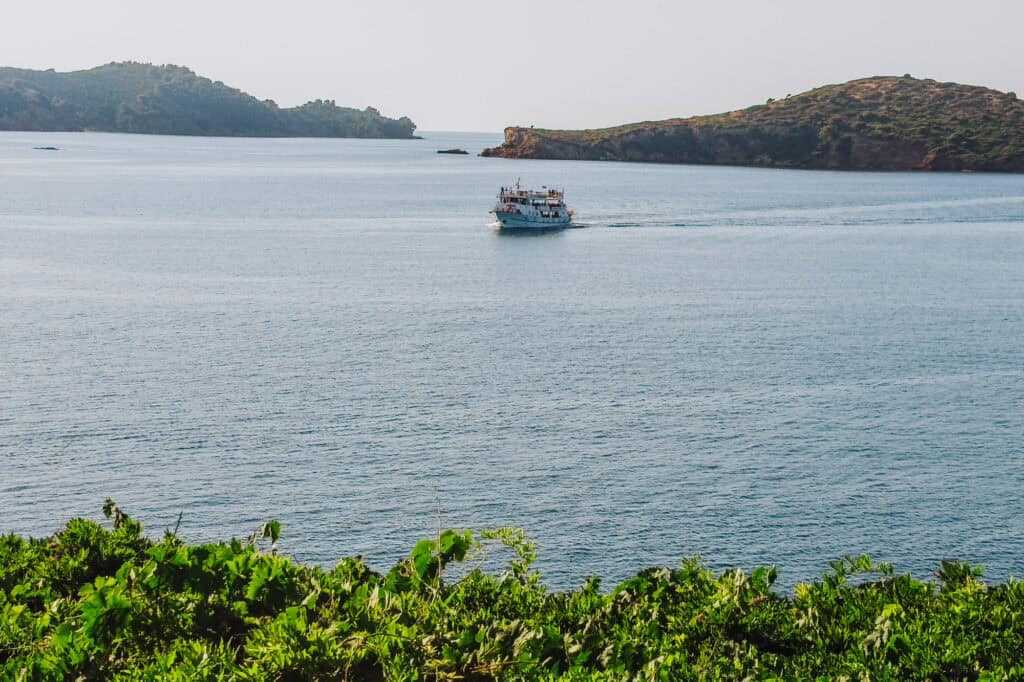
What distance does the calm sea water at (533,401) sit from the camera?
161 ft

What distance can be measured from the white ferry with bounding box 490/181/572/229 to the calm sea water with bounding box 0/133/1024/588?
2760 centimetres

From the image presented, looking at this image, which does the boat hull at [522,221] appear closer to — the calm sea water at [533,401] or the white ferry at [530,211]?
the white ferry at [530,211]

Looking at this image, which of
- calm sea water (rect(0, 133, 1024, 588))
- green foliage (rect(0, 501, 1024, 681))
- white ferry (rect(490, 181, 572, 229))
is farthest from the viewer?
white ferry (rect(490, 181, 572, 229))

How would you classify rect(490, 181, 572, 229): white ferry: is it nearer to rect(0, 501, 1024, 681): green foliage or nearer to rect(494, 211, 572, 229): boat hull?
rect(494, 211, 572, 229): boat hull

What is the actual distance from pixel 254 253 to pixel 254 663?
11852 cm

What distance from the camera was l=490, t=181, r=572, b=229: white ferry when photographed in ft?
515

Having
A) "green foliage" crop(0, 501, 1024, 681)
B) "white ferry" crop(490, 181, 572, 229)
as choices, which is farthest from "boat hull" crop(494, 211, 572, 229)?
"green foliage" crop(0, 501, 1024, 681)

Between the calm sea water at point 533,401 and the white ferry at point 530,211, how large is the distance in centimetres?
2760

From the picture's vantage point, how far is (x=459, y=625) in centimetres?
1670

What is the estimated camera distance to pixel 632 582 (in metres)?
19.5

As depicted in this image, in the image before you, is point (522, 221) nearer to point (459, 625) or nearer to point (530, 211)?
point (530, 211)

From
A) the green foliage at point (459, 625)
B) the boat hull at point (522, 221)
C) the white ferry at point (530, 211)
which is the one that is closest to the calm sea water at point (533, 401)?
the green foliage at point (459, 625)

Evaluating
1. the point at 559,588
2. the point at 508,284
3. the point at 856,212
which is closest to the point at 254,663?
the point at 559,588

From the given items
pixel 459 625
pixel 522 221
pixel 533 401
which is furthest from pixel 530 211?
pixel 459 625
